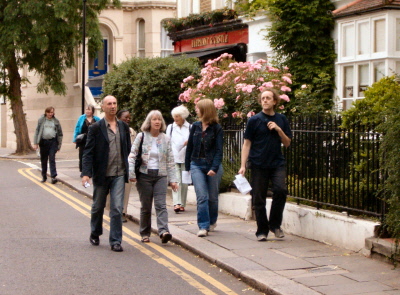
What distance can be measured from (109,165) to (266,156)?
2.00m

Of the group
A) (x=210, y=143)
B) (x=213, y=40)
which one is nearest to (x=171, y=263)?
(x=210, y=143)

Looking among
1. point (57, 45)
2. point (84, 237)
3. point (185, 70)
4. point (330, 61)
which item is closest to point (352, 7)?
point (330, 61)

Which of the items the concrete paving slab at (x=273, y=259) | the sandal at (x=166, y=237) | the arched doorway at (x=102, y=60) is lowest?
the concrete paving slab at (x=273, y=259)

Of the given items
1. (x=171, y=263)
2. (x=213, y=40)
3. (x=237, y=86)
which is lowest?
(x=171, y=263)

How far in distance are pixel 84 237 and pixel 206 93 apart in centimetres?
520

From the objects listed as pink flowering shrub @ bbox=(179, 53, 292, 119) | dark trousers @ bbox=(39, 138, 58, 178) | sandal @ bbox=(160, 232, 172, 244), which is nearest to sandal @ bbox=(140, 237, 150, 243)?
sandal @ bbox=(160, 232, 172, 244)

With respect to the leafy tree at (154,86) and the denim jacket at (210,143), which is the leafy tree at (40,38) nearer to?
the leafy tree at (154,86)

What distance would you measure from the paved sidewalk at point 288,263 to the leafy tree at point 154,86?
6574 mm

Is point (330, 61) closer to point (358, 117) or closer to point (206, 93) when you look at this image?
point (206, 93)

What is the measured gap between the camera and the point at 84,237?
Result: 10531 mm

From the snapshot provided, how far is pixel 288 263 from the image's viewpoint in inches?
326

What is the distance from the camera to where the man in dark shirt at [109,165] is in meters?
9.53

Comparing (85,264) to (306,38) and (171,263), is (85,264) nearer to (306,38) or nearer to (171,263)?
(171,263)

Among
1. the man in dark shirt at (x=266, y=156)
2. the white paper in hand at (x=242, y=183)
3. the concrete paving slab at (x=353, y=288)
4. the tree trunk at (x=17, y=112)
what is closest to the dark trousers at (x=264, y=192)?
the man in dark shirt at (x=266, y=156)
